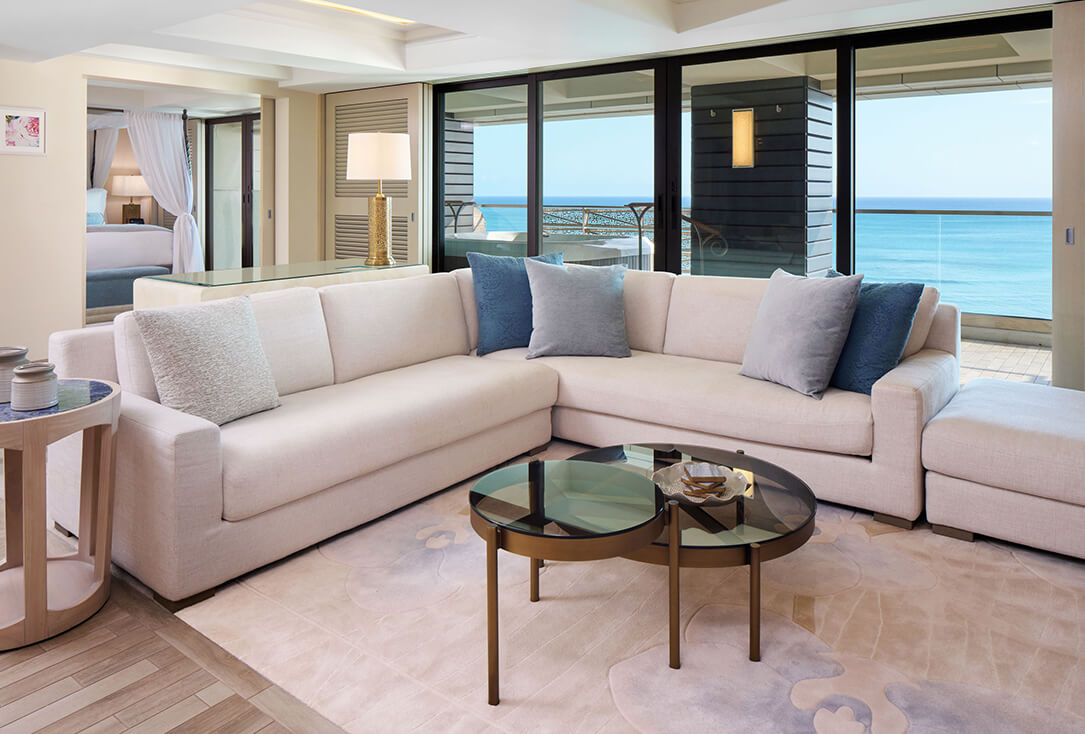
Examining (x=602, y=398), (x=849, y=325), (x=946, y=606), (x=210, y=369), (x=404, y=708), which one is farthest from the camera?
(x=602, y=398)

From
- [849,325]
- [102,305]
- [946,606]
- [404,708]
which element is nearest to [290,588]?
[404,708]

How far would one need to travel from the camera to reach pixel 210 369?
2723mm

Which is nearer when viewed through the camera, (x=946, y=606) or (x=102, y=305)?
(x=946, y=606)

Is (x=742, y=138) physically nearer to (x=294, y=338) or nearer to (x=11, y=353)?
(x=294, y=338)

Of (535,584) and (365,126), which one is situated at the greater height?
(365,126)

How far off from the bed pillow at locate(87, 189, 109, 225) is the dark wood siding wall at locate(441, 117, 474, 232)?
5.80 meters

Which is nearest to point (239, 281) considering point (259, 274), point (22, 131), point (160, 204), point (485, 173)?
point (259, 274)

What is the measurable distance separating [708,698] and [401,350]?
2367 millimetres

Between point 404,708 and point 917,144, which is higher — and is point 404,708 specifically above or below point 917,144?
below

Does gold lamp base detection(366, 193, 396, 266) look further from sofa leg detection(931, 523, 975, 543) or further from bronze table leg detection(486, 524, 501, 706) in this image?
sofa leg detection(931, 523, 975, 543)

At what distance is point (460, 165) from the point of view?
269 inches

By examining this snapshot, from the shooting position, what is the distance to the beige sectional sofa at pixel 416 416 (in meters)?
2.40

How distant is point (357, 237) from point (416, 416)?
459 centimetres

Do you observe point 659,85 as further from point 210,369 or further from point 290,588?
point 290,588
